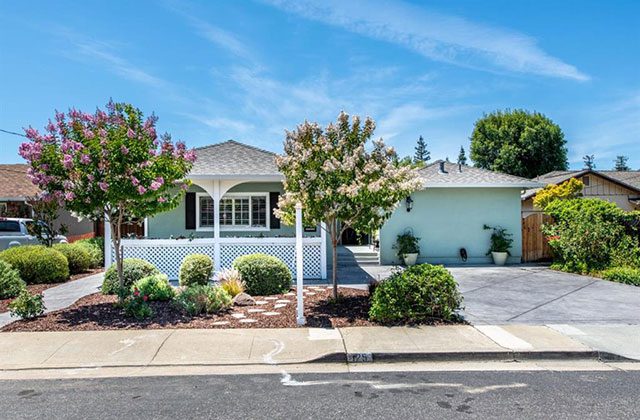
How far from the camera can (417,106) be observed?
18.8 metres

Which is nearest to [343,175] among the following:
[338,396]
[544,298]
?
[338,396]

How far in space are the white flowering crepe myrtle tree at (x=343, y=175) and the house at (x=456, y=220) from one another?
7.82m

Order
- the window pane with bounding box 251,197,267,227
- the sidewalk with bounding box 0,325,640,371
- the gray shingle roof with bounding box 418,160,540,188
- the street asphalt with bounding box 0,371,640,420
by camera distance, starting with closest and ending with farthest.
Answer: the street asphalt with bounding box 0,371,640,420, the sidewalk with bounding box 0,325,640,371, the window pane with bounding box 251,197,267,227, the gray shingle roof with bounding box 418,160,540,188

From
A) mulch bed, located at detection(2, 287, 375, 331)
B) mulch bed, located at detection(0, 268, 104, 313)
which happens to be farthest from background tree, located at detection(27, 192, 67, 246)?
mulch bed, located at detection(2, 287, 375, 331)

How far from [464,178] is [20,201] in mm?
21152

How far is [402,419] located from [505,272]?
36.6 feet

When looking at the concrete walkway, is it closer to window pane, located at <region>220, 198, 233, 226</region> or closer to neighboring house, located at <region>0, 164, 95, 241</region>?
window pane, located at <region>220, 198, 233, 226</region>

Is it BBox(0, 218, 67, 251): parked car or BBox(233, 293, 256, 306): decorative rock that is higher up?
BBox(0, 218, 67, 251): parked car

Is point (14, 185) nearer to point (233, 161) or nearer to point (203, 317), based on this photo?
point (233, 161)

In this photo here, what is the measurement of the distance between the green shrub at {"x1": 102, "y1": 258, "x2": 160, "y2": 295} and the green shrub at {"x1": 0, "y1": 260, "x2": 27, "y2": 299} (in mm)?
1786

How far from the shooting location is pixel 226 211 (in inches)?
605

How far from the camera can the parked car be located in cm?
1541

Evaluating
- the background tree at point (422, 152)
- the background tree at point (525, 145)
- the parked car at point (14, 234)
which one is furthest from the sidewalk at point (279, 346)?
the background tree at point (422, 152)

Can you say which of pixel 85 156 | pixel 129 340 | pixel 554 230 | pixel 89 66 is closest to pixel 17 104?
pixel 89 66
